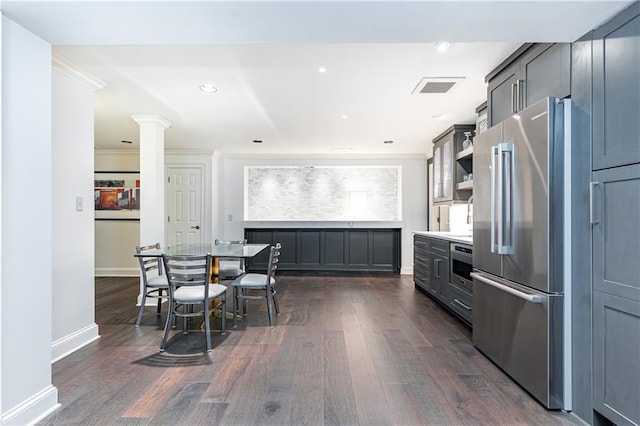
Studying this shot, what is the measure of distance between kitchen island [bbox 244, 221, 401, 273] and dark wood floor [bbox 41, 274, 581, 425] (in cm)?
287

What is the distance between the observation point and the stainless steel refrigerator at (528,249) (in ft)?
6.47

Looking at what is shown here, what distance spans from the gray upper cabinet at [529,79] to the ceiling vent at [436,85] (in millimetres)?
322

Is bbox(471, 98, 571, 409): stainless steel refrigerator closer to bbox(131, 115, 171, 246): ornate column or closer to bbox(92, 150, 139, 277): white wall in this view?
bbox(131, 115, 171, 246): ornate column

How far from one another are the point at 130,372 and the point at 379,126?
393 centimetres

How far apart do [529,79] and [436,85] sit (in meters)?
0.94

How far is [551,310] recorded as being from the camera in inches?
78.0

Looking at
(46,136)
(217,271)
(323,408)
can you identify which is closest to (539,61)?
(323,408)

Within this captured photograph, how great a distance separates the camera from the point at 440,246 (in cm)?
426

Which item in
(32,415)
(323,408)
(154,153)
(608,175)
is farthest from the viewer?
(154,153)

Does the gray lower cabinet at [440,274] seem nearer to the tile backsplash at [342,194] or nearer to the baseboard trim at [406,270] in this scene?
the baseboard trim at [406,270]

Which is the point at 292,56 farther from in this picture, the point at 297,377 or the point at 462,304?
the point at 462,304

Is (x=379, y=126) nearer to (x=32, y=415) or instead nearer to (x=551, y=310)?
(x=551, y=310)

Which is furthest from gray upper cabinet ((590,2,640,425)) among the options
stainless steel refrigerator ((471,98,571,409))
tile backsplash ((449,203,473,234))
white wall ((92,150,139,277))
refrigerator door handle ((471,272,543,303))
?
white wall ((92,150,139,277))

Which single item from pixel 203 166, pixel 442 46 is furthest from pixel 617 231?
pixel 203 166
